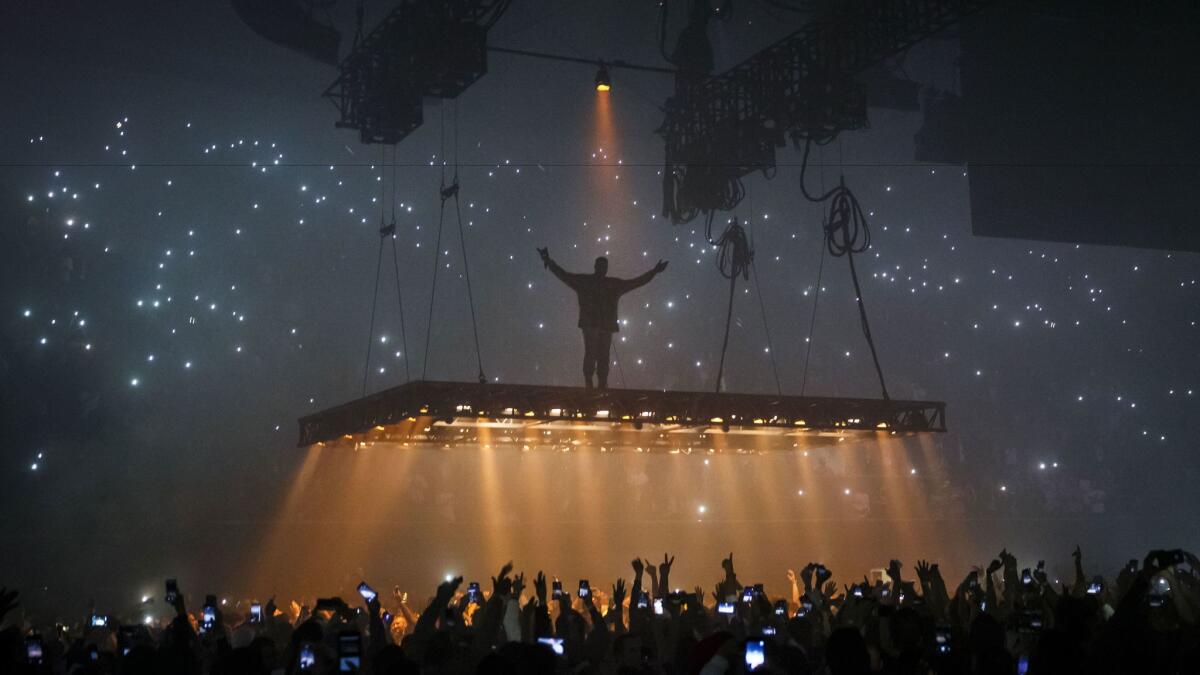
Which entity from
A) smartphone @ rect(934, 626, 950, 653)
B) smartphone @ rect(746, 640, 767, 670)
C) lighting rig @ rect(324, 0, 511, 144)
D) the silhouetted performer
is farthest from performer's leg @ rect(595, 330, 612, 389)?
smartphone @ rect(746, 640, 767, 670)

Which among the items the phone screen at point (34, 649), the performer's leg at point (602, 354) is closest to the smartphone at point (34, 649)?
the phone screen at point (34, 649)

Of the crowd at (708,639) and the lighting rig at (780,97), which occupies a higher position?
the lighting rig at (780,97)

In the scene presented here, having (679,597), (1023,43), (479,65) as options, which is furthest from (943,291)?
(679,597)

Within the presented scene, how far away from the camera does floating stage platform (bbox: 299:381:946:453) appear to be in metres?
13.2

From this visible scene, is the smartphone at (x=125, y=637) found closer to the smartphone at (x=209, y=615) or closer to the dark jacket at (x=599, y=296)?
the smartphone at (x=209, y=615)

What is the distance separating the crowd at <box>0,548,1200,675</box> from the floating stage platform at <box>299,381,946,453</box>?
5213 millimetres

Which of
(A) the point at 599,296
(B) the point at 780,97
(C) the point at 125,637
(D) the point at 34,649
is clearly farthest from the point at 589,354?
(D) the point at 34,649

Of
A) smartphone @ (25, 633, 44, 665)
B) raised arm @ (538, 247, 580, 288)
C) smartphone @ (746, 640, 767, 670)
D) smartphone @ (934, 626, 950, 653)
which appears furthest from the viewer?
raised arm @ (538, 247, 580, 288)

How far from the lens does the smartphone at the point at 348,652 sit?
127 inches

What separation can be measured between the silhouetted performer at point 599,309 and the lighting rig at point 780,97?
2.01m

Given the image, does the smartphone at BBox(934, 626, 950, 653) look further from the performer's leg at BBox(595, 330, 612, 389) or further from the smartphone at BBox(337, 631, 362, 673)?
the performer's leg at BBox(595, 330, 612, 389)

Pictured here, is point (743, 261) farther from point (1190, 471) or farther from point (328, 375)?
point (1190, 471)

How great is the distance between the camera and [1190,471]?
28.5 metres

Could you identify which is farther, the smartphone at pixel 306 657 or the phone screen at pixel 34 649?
the phone screen at pixel 34 649
